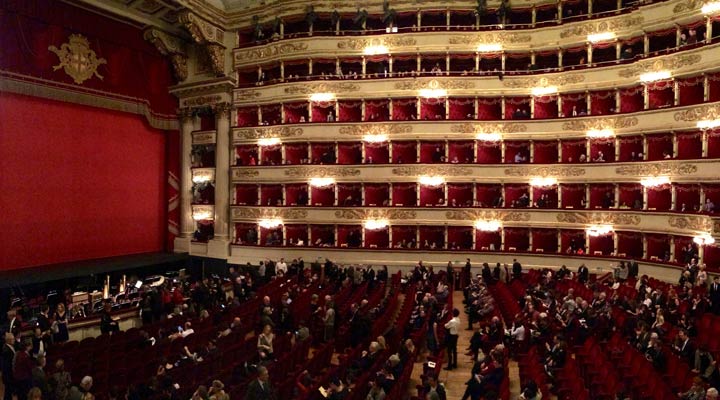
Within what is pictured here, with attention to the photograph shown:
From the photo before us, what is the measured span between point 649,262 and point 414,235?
29.4ft

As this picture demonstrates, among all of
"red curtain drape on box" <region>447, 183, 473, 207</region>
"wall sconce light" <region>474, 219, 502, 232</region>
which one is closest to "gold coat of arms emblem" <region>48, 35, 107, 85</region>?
"red curtain drape on box" <region>447, 183, 473, 207</region>

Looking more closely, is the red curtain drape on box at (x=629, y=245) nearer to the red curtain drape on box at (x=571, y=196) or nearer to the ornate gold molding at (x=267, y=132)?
the red curtain drape on box at (x=571, y=196)

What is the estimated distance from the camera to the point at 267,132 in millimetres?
23234

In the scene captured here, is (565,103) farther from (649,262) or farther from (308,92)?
(308,92)

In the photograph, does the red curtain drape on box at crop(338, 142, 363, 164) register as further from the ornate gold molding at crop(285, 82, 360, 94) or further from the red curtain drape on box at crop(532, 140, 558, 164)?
the red curtain drape on box at crop(532, 140, 558, 164)

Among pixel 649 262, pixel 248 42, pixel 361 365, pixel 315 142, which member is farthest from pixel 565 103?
pixel 361 365

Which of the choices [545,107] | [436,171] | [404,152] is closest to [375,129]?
[404,152]

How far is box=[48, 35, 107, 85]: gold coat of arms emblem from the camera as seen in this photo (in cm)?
1891

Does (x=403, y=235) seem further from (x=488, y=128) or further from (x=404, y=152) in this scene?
(x=488, y=128)

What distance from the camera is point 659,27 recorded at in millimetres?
18828

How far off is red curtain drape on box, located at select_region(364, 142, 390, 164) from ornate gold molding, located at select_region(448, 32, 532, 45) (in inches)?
213

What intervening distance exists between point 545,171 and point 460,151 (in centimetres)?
370

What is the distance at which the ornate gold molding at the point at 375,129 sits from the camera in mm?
22094

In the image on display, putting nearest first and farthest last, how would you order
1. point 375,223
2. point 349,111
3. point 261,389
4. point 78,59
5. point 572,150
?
point 261,389 < point 78,59 < point 572,150 < point 375,223 < point 349,111
